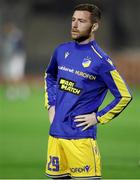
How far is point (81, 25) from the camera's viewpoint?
8.94 metres

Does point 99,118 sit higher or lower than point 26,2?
higher

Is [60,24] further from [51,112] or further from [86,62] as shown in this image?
[86,62]

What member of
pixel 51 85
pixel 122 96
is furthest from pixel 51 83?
pixel 122 96

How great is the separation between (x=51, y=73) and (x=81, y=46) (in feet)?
A: 2.04

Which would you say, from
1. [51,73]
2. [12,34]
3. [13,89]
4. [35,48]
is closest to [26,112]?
[13,89]

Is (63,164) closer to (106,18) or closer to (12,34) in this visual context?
(12,34)

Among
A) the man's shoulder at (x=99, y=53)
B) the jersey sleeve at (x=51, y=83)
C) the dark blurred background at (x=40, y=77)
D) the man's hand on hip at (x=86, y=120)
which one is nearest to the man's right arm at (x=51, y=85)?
the jersey sleeve at (x=51, y=83)

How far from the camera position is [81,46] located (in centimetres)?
902

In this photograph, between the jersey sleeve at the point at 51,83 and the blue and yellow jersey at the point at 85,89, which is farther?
the jersey sleeve at the point at 51,83

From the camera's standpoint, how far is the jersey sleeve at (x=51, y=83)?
Result: 9.30 m

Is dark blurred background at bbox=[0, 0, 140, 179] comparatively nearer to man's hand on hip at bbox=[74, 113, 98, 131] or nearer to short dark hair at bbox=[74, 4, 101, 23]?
man's hand on hip at bbox=[74, 113, 98, 131]

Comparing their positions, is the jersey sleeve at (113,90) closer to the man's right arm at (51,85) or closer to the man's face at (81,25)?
the man's face at (81,25)

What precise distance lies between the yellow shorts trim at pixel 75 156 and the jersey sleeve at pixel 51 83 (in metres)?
0.46

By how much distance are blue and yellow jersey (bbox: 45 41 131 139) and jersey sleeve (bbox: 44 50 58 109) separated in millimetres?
264
